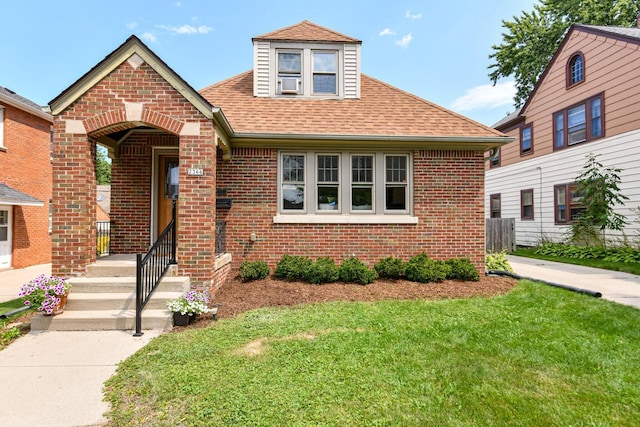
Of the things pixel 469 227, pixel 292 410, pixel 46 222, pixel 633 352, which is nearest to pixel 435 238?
pixel 469 227

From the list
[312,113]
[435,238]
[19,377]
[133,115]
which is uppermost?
[312,113]

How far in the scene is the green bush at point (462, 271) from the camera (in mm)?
7477

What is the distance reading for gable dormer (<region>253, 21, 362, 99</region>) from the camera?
8.96m

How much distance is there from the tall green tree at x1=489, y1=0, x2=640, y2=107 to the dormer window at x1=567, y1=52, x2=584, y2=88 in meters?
9.26

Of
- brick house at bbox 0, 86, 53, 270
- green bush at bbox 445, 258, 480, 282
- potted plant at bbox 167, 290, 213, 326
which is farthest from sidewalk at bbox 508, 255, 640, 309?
brick house at bbox 0, 86, 53, 270

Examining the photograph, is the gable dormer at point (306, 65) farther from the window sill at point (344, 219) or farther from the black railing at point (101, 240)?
the black railing at point (101, 240)

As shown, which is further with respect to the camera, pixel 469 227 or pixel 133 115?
pixel 469 227

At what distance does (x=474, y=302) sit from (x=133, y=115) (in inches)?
284

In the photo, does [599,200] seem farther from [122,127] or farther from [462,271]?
[122,127]

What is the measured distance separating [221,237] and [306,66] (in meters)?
5.31

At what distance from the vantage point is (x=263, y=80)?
897 cm

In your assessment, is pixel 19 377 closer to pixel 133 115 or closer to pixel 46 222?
pixel 133 115

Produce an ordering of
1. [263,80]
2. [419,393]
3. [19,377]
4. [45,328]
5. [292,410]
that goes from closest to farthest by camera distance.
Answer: [292,410] < [419,393] < [19,377] < [45,328] < [263,80]

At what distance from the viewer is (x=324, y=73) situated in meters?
9.16
